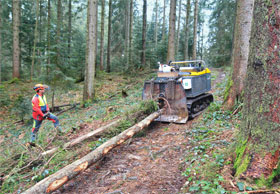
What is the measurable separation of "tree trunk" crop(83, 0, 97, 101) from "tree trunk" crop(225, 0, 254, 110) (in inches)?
314

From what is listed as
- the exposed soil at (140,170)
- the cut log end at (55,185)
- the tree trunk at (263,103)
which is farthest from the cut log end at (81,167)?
the tree trunk at (263,103)

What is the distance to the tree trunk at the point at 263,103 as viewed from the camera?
2.42 meters

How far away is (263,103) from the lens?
2537mm

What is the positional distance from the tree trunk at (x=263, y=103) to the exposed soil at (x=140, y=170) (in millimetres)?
1238

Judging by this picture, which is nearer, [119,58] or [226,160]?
[226,160]

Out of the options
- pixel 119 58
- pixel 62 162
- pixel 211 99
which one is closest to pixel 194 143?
pixel 62 162

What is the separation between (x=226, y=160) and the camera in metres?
3.12

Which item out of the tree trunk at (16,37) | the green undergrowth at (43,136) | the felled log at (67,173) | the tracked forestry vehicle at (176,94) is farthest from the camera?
the tree trunk at (16,37)

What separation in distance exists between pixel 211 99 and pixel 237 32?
12.6 ft

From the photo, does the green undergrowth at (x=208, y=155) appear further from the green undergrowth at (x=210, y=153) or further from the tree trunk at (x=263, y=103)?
the tree trunk at (x=263, y=103)

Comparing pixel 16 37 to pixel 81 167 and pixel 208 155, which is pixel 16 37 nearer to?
pixel 81 167

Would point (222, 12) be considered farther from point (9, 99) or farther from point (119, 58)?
point (9, 99)


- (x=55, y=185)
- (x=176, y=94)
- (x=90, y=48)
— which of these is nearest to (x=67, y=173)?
(x=55, y=185)

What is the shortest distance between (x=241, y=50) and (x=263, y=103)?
416cm
